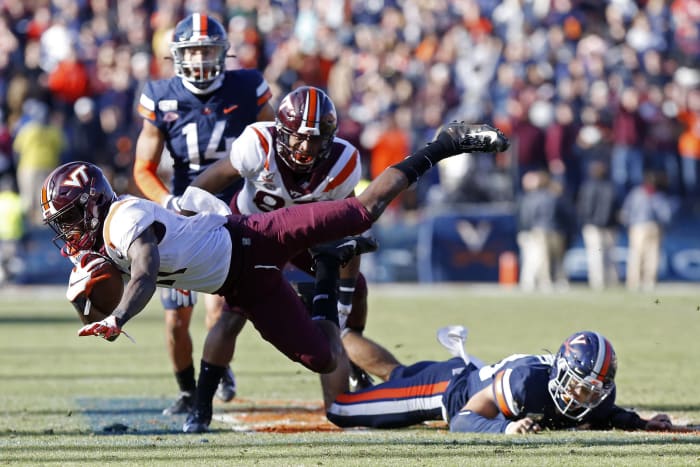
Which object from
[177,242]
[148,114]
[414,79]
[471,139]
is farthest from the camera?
[414,79]

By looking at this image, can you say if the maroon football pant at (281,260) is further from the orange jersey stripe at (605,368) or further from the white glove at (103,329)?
the orange jersey stripe at (605,368)

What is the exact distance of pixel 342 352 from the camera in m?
6.69

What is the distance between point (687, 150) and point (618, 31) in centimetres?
311

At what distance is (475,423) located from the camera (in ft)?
20.2

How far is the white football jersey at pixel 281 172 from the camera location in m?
6.63

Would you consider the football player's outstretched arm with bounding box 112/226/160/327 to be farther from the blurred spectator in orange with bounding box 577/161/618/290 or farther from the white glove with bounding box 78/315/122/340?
the blurred spectator in orange with bounding box 577/161/618/290

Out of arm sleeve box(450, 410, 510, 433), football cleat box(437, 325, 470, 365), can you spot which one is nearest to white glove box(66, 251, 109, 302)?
arm sleeve box(450, 410, 510, 433)

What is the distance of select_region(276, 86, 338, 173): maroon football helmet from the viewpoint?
636 centimetres

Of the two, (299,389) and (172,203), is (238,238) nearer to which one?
(172,203)

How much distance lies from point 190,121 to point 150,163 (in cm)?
35

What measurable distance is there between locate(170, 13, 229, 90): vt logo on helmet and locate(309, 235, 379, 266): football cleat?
63.4 inches

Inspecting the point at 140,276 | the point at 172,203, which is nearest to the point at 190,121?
the point at 172,203

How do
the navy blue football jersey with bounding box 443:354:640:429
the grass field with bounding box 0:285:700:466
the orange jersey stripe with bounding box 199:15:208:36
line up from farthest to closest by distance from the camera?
the orange jersey stripe with bounding box 199:15:208:36
the navy blue football jersey with bounding box 443:354:640:429
the grass field with bounding box 0:285:700:466

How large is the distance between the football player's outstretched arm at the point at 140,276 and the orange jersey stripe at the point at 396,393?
1650 millimetres
